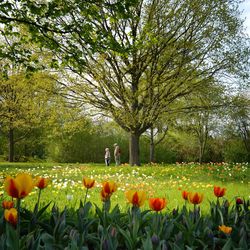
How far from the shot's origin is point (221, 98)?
16.7 m

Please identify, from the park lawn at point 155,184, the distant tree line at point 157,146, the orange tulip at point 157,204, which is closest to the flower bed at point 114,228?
the orange tulip at point 157,204

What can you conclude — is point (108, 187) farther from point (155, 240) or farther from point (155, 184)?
point (155, 184)

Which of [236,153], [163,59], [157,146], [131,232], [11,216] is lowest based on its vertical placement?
[131,232]

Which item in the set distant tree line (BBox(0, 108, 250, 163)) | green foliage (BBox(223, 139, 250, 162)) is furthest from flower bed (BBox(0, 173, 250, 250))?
green foliage (BBox(223, 139, 250, 162))

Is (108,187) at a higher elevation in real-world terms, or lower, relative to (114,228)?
higher

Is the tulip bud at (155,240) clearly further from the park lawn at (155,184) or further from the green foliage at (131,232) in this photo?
the park lawn at (155,184)

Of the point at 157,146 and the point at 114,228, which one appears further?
the point at 157,146

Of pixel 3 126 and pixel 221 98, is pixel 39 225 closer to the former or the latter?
pixel 221 98

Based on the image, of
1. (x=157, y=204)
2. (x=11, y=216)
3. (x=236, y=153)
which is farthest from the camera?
(x=236, y=153)

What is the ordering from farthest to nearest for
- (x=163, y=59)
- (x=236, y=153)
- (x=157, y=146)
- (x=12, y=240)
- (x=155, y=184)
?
(x=157, y=146), (x=236, y=153), (x=163, y=59), (x=155, y=184), (x=12, y=240)

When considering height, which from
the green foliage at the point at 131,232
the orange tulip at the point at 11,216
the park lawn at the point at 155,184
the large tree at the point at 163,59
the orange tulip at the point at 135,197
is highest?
the large tree at the point at 163,59

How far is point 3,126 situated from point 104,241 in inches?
1190

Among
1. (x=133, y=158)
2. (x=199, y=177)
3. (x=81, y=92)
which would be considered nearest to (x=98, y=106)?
(x=81, y=92)

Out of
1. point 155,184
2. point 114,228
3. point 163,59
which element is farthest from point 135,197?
point 163,59
